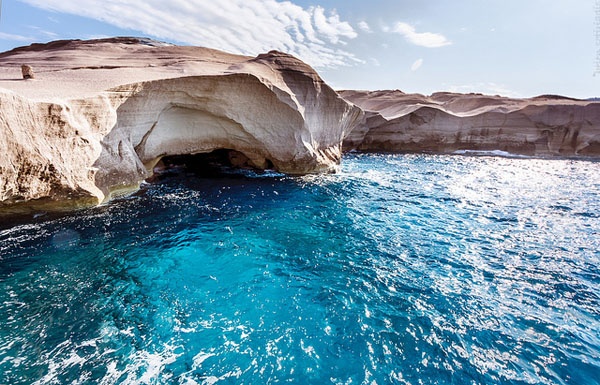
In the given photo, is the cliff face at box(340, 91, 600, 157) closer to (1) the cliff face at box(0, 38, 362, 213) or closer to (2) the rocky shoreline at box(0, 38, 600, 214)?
(2) the rocky shoreline at box(0, 38, 600, 214)

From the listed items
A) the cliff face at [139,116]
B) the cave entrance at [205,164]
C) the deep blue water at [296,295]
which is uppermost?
the cliff face at [139,116]

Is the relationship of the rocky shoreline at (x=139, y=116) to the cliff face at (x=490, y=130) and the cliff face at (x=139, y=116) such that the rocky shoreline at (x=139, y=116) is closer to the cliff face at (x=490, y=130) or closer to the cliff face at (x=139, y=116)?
the cliff face at (x=139, y=116)

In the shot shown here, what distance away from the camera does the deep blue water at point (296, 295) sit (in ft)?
13.9

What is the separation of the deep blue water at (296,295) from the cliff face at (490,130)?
2231 cm

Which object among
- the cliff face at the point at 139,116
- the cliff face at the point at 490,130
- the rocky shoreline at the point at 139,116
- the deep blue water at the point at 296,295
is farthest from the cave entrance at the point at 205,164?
the cliff face at the point at 490,130

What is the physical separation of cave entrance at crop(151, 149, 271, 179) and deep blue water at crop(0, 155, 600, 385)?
513cm

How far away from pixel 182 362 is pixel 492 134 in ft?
124

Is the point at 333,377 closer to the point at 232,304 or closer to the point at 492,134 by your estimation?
the point at 232,304

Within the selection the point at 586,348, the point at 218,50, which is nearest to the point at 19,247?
the point at 586,348

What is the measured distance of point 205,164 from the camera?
1823cm

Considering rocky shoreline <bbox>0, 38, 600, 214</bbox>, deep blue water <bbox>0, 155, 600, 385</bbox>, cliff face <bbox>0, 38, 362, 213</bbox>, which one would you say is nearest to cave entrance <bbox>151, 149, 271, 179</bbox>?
rocky shoreline <bbox>0, 38, 600, 214</bbox>

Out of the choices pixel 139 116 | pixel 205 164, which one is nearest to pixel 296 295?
pixel 139 116

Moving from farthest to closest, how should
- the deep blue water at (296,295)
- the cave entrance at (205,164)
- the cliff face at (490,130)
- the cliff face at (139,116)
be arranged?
the cliff face at (490,130), the cave entrance at (205,164), the cliff face at (139,116), the deep blue water at (296,295)

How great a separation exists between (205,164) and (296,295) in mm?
14263
